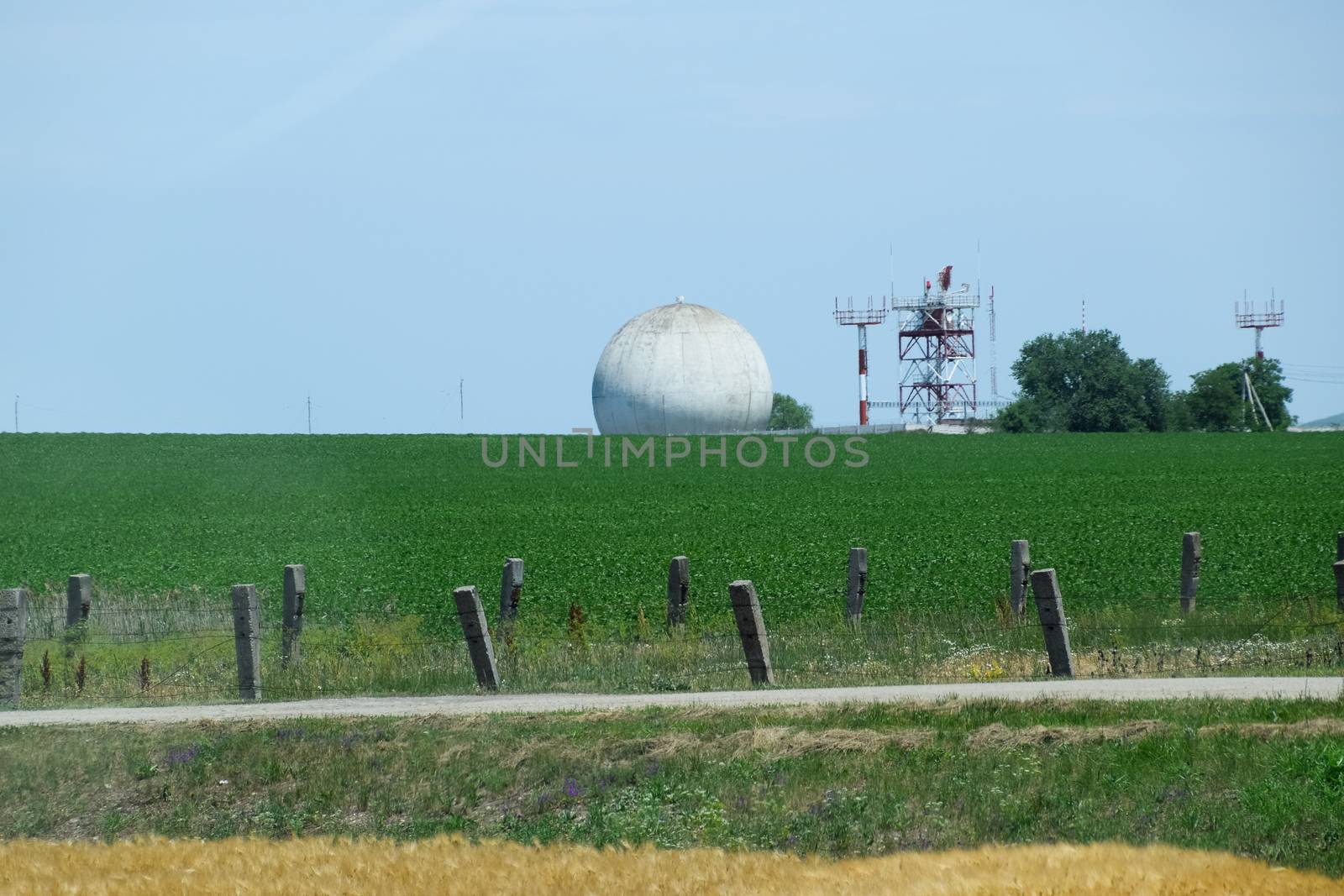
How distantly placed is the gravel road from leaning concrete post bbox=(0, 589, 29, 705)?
2.03 ft

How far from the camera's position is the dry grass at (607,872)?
5.23m

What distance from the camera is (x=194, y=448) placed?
61594 millimetres

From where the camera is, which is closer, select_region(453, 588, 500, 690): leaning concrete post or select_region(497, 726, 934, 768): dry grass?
select_region(497, 726, 934, 768): dry grass

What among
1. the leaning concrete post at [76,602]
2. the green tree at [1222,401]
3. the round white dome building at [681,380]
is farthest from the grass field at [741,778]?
the green tree at [1222,401]

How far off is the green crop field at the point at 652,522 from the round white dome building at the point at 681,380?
62.9 ft

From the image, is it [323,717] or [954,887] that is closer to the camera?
[954,887]

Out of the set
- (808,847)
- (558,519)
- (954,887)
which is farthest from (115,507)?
(954,887)

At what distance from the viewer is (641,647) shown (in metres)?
17.7

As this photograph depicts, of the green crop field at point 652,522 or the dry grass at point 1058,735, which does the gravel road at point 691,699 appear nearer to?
the dry grass at point 1058,735

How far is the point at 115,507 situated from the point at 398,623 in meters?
23.2

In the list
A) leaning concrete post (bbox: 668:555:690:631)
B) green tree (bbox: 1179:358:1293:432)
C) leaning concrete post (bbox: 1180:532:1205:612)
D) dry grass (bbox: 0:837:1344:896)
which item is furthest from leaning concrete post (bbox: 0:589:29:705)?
green tree (bbox: 1179:358:1293:432)

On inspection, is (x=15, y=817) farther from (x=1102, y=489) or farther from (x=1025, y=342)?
(x=1025, y=342)

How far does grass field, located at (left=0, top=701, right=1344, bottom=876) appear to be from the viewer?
8.35m

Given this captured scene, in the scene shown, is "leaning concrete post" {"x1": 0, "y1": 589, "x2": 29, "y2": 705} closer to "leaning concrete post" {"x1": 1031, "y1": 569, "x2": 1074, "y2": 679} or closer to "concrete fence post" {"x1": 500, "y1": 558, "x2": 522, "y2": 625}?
"concrete fence post" {"x1": 500, "y1": 558, "x2": 522, "y2": 625}
